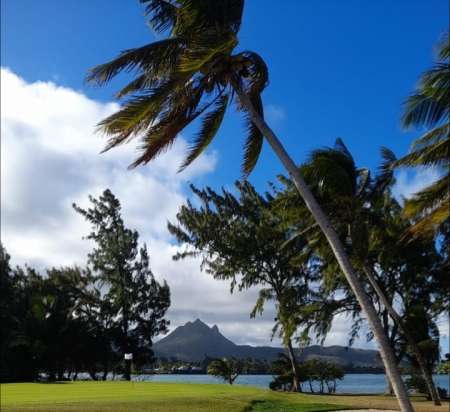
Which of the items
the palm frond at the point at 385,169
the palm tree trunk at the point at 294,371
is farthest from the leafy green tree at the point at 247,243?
the palm frond at the point at 385,169

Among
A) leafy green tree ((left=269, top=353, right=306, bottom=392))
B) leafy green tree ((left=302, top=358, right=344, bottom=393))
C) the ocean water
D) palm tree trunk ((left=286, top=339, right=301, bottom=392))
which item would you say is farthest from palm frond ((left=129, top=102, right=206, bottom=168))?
leafy green tree ((left=302, top=358, right=344, bottom=393))

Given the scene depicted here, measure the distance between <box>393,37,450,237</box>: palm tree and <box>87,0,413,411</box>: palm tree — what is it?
16.2 feet

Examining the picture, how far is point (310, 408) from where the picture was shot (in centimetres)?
1778

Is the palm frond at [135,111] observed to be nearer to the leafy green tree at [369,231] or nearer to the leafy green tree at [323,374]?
the leafy green tree at [369,231]

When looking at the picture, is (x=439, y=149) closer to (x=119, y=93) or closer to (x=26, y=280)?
(x=119, y=93)

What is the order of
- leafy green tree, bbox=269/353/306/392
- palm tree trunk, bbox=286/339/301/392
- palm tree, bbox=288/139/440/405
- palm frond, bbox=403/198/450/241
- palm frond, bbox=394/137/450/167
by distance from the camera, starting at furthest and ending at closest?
1. leafy green tree, bbox=269/353/306/392
2. palm tree trunk, bbox=286/339/301/392
3. palm tree, bbox=288/139/440/405
4. palm frond, bbox=394/137/450/167
5. palm frond, bbox=403/198/450/241

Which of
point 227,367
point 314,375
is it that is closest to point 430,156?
point 314,375

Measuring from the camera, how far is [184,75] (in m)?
11.2

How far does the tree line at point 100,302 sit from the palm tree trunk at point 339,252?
3730cm

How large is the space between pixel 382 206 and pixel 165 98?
66.8 feet

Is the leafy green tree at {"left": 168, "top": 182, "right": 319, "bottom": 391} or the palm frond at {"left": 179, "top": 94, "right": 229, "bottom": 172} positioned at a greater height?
the leafy green tree at {"left": 168, "top": 182, "right": 319, "bottom": 391}

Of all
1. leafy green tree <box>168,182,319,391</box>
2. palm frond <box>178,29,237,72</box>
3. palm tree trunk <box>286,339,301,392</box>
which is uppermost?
leafy green tree <box>168,182,319,391</box>

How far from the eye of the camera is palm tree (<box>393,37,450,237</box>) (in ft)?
47.8

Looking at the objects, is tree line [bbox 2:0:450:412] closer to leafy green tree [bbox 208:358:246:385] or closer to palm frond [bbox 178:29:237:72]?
palm frond [bbox 178:29:237:72]
